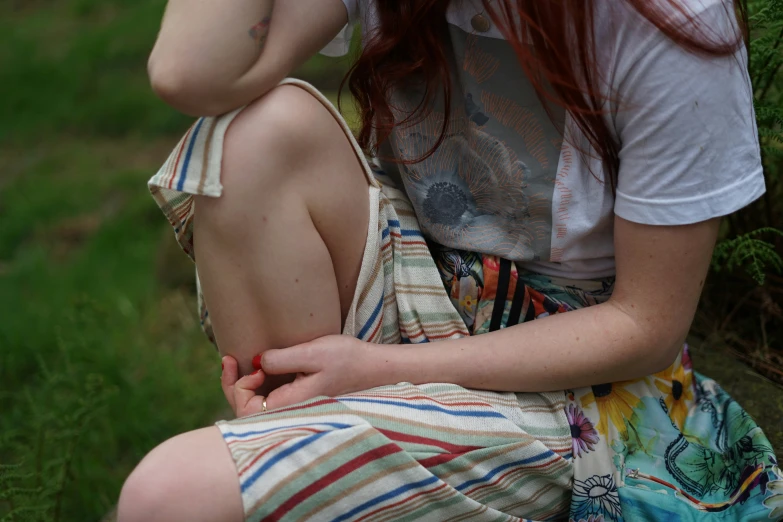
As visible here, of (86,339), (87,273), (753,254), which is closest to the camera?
(753,254)

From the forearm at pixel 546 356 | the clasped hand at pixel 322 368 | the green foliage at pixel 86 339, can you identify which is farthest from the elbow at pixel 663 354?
the green foliage at pixel 86 339

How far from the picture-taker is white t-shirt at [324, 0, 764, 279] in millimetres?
1003

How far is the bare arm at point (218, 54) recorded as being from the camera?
43.7 inches

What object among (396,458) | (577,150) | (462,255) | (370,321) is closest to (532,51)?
(577,150)

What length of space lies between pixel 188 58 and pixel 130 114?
8.24ft

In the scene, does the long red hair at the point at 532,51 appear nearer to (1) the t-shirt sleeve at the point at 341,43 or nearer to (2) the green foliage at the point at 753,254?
(1) the t-shirt sleeve at the point at 341,43

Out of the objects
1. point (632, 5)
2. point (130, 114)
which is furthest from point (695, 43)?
point (130, 114)

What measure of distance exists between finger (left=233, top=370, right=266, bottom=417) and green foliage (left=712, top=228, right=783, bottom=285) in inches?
32.9

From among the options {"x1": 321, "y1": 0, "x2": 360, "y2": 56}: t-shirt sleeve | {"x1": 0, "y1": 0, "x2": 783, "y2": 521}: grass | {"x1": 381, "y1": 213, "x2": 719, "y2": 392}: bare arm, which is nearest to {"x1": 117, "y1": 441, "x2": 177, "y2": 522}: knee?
{"x1": 381, "y1": 213, "x2": 719, "y2": 392}: bare arm

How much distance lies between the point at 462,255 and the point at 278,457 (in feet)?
1.47

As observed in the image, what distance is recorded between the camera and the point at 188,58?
111 cm

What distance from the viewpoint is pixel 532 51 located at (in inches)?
42.8

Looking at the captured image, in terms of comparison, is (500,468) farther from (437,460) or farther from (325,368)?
(325,368)

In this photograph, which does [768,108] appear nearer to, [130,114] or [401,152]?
[401,152]
